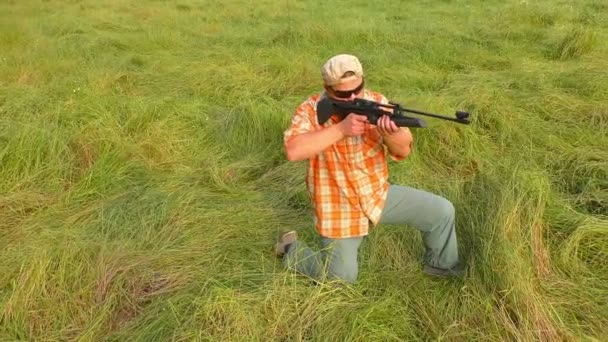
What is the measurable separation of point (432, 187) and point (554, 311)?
121 cm

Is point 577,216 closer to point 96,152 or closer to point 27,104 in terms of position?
point 96,152

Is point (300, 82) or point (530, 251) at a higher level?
point (530, 251)

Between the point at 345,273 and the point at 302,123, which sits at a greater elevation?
the point at 302,123

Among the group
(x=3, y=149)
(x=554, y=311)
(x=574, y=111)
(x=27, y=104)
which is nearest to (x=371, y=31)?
(x=574, y=111)

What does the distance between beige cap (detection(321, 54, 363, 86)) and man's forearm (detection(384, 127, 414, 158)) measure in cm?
29

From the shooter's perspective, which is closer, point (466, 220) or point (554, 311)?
point (554, 311)

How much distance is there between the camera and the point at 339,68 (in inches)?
82.7

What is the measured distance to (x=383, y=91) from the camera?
5.16 meters

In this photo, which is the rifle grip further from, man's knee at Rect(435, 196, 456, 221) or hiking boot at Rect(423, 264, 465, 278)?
hiking boot at Rect(423, 264, 465, 278)

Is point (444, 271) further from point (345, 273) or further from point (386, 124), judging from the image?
point (386, 124)

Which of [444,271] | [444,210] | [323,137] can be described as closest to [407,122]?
[323,137]

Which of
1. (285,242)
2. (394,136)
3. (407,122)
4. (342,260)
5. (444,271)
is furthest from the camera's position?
(285,242)

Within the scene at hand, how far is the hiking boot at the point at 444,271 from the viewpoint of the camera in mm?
2471

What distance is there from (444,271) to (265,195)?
131cm
